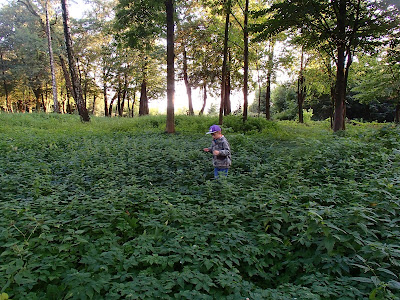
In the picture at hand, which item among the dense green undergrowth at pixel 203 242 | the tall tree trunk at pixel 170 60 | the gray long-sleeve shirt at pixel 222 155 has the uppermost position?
the tall tree trunk at pixel 170 60

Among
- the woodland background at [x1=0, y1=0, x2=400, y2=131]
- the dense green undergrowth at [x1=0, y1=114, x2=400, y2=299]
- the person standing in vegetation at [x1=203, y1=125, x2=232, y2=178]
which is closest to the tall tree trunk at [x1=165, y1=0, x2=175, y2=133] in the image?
the woodland background at [x1=0, y1=0, x2=400, y2=131]

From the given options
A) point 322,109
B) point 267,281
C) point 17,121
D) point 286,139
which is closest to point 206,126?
point 286,139

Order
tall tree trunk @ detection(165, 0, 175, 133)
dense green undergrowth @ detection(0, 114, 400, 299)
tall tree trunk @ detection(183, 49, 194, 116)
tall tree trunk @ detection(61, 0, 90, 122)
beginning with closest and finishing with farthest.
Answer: dense green undergrowth @ detection(0, 114, 400, 299) < tall tree trunk @ detection(165, 0, 175, 133) < tall tree trunk @ detection(61, 0, 90, 122) < tall tree trunk @ detection(183, 49, 194, 116)

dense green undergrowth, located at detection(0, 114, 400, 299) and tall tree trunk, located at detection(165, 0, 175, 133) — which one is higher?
tall tree trunk, located at detection(165, 0, 175, 133)

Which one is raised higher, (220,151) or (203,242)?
(220,151)

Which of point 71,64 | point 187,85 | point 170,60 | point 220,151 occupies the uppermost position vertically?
point 187,85

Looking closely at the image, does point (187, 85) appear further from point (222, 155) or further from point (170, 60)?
point (222, 155)

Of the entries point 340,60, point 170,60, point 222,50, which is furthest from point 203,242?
point 222,50

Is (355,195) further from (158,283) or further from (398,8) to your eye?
(398,8)

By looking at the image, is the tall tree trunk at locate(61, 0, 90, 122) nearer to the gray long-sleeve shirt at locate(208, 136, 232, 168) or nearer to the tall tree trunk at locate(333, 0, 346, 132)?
the gray long-sleeve shirt at locate(208, 136, 232, 168)

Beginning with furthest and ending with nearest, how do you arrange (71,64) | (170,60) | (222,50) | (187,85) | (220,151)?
(187,85)
(222,50)
(71,64)
(170,60)
(220,151)

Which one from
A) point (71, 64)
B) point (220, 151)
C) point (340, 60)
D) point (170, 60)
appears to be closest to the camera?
point (220, 151)

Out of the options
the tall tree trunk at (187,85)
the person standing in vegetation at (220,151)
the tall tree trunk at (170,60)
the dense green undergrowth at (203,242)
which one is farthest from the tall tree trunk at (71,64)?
the person standing in vegetation at (220,151)

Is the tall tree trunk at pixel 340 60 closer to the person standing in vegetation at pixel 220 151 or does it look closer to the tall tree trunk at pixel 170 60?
the tall tree trunk at pixel 170 60
